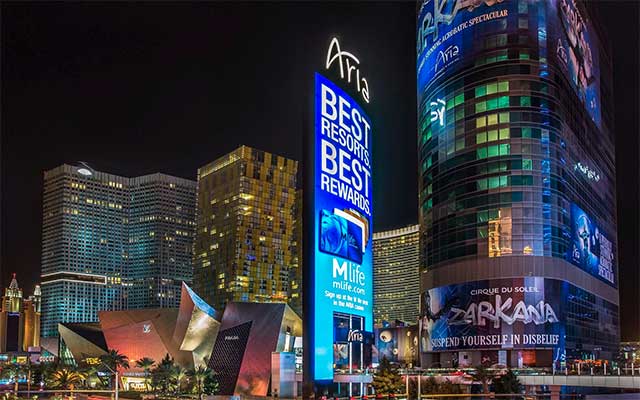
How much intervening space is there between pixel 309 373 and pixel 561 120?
82.1m

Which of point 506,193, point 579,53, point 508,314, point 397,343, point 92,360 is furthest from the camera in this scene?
point 397,343

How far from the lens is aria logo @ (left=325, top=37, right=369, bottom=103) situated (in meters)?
62.7

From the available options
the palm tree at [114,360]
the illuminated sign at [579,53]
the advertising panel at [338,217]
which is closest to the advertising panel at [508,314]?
the illuminated sign at [579,53]

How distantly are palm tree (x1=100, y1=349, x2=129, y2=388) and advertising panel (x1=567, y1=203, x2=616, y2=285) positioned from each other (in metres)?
69.0

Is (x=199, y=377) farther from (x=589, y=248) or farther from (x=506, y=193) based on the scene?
(x=589, y=248)

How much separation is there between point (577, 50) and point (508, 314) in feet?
169

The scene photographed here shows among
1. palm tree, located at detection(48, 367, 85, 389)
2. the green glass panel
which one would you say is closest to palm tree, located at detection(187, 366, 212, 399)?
palm tree, located at detection(48, 367, 85, 389)

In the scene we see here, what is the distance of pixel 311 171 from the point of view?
57531mm

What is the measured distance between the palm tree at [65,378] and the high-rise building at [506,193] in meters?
53.9

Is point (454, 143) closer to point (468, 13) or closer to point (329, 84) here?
point (468, 13)

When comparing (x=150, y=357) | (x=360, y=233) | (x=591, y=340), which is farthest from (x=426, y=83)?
(x=360, y=233)

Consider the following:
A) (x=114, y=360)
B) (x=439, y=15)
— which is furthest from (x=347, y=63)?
(x=439, y=15)

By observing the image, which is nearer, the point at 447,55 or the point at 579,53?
the point at 447,55

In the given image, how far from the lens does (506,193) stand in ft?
390
